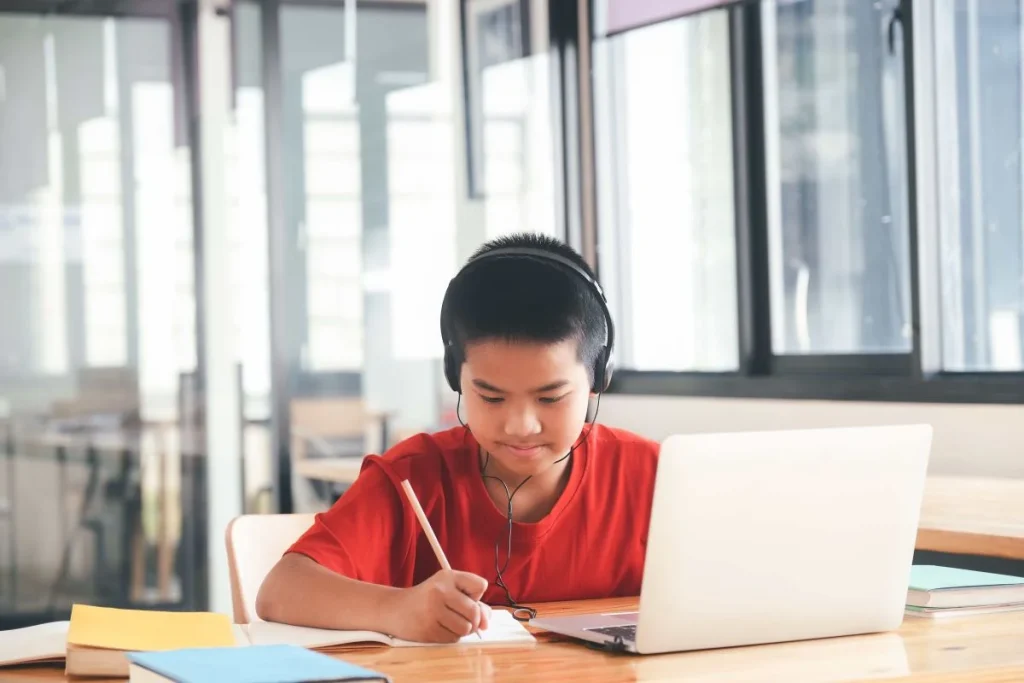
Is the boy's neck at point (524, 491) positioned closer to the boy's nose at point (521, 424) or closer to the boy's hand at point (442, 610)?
the boy's nose at point (521, 424)

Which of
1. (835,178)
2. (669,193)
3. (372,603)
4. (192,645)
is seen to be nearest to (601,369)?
(372,603)

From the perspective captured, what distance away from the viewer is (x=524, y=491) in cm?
164

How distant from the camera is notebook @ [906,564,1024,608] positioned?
56.7 inches

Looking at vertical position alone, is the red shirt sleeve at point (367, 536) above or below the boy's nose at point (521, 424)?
below

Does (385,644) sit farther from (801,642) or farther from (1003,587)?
(1003,587)

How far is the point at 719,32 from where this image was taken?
13.7 ft

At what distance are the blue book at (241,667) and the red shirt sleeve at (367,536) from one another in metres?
0.39

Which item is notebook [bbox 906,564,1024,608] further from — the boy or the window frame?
the window frame

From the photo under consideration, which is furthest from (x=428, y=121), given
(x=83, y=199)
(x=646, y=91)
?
(x=83, y=199)

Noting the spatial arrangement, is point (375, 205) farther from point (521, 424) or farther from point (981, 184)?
point (521, 424)

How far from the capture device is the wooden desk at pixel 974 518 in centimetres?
199

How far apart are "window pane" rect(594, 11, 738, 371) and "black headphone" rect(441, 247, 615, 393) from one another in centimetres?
260

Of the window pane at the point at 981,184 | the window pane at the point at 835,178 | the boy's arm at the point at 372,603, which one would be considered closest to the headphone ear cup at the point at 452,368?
the boy's arm at the point at 372,603

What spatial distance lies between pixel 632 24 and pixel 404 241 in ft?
3.43
